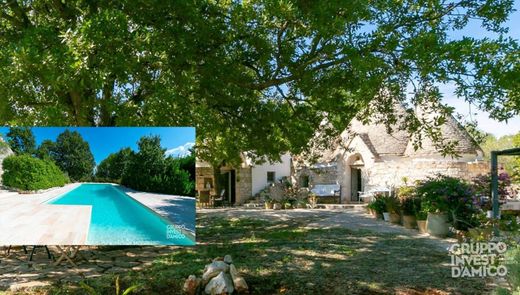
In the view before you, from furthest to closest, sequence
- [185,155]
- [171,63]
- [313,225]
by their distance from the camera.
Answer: [313,225]
[171,63]
[185,155]

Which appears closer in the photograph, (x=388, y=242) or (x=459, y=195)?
(x=388, y=242)

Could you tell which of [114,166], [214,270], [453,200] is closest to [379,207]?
[453,200]

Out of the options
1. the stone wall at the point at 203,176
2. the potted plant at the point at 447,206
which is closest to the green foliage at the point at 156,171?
the potted plant at the point at 447,206

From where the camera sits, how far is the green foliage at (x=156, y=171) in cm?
680

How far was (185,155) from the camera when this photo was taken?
6887 mm

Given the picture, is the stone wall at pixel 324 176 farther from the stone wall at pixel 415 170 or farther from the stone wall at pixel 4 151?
the stone wall at pixel 4 151

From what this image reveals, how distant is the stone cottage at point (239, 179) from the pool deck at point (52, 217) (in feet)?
76.3

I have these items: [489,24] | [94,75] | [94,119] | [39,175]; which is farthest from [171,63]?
[489,24]

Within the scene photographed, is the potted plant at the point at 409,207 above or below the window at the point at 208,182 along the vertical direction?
below

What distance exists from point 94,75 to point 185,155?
1.64 meters

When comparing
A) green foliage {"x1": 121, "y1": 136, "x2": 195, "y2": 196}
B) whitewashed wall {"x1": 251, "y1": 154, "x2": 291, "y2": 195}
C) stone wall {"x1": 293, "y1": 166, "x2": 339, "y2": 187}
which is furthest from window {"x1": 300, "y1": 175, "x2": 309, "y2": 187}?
green foliage {"x1": 121, "y1": 136, "x2": 195, "y2": 196}

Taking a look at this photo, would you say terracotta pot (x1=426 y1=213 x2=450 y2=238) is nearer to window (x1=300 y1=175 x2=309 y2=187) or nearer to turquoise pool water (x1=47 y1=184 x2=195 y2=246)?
turquoise pool water (x1=47 y1=184 x2=195 y2=246)

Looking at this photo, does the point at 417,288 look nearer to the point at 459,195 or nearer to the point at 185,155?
the point at 185,155

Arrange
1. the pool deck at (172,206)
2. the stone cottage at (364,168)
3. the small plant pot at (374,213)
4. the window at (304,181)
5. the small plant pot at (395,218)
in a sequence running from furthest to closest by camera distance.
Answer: the window at (304,181)
the stone cottage at (364,168)
the small plant pot at (374,213)
the small plant pot at (395,218)
the pool deck at (172,206)
